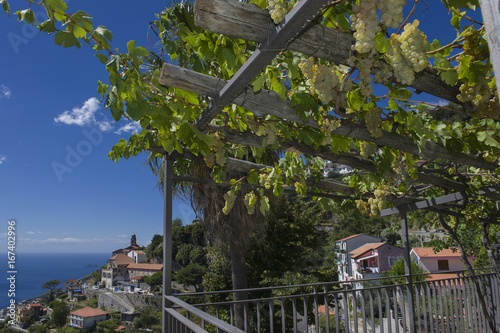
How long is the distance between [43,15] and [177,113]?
88cm

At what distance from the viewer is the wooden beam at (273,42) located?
1080 mm

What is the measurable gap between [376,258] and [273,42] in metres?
30.3

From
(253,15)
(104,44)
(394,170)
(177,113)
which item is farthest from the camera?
(394,170)

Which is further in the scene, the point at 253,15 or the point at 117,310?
the point at 117,310

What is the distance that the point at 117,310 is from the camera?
33125 millimetres

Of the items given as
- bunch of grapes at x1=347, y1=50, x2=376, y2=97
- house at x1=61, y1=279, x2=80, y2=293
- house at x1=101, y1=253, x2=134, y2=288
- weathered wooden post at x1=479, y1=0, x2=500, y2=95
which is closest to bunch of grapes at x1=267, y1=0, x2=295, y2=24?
bunch of grapes at x1=347, y1=50, x2=376, y2=97

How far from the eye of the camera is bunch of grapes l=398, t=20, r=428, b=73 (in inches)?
56.9

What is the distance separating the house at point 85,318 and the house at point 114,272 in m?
13.9

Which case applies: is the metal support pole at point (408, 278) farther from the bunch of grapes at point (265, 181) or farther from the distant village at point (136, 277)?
the distant village at point (136, 277)

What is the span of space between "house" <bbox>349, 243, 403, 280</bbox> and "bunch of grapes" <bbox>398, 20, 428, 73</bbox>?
2887 centimetres

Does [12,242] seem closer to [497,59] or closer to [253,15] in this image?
[253,15]

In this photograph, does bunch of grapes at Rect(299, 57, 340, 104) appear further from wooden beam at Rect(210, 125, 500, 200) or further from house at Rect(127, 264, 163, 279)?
house at Rect(127, 264, 163, 279)

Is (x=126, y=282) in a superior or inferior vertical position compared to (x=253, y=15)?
inferior

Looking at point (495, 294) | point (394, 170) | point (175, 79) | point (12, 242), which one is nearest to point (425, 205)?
point (394, 170)
